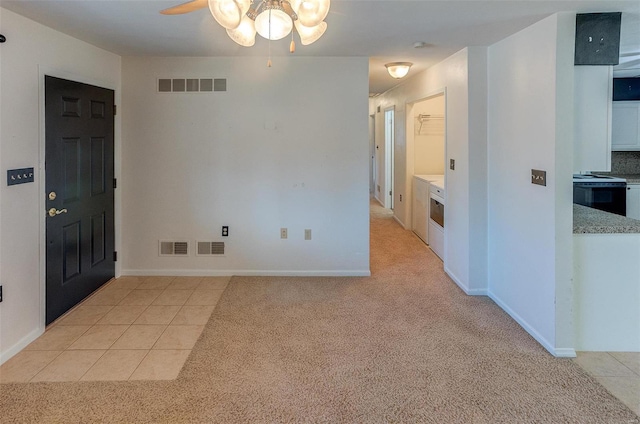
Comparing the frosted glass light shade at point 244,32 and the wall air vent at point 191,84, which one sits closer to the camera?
the frosted glass light shade at point 244,32

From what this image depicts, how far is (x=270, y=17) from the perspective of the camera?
1775 millimetres

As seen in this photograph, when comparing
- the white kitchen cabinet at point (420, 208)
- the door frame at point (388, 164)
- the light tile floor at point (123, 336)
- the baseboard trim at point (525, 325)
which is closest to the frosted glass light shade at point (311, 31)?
the light tile floor at point (123, 336)

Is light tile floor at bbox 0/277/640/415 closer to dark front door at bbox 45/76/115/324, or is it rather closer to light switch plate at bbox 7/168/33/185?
dark front door at bbox 45/76/115/324

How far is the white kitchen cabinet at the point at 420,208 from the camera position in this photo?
19.1 ft

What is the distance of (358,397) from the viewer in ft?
7.53

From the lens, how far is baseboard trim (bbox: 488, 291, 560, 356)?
283 cm

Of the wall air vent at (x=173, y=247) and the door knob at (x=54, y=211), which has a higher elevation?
the door knob at (x=54, y=211)

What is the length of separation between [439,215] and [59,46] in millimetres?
4341

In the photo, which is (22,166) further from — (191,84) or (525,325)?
(525,325)

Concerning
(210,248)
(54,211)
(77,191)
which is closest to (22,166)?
(54,211)

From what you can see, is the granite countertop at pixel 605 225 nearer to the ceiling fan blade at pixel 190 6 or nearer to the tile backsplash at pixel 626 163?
the ceiling fan blade at pixel 190 6

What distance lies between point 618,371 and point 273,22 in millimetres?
2908

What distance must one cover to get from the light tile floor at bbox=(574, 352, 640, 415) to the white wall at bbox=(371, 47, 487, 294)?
1.24 meters

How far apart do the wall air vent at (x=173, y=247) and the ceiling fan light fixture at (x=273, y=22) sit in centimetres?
318
